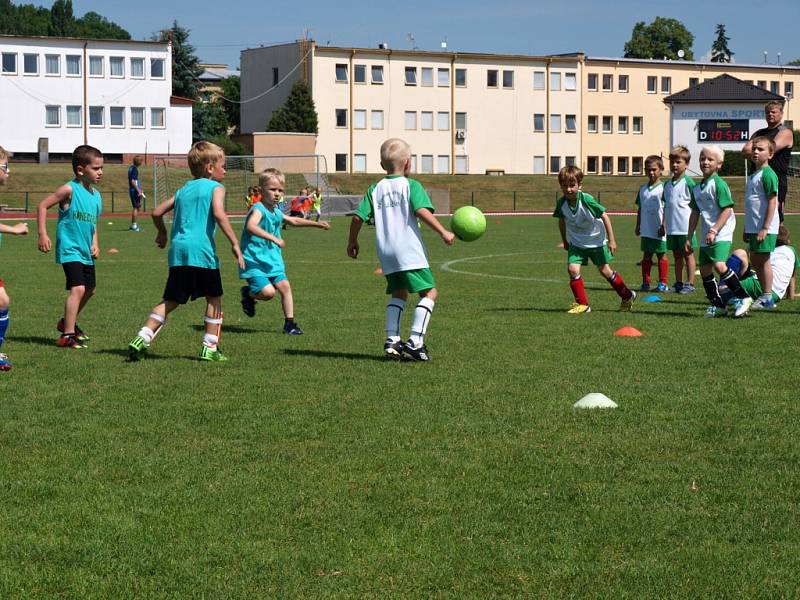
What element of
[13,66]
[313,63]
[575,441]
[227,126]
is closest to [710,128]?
[313,63]

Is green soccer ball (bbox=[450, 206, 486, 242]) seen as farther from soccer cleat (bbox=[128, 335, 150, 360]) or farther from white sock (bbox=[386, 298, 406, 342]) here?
soccer cleat (bbox=[128, 335, 150, 360])

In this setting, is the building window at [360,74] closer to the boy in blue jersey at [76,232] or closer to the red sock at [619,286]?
the red sock at [619,286]

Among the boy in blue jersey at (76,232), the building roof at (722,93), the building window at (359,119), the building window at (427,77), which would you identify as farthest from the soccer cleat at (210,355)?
the building window at (427,77)

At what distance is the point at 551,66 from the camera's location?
319 ft

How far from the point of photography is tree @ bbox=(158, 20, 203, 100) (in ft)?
321

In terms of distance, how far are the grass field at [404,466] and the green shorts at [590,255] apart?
191 centimetres

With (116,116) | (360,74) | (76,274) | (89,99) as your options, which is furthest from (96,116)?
(76,274)

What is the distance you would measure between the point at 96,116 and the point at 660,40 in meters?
66.1

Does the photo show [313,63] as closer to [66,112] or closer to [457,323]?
[66,112]

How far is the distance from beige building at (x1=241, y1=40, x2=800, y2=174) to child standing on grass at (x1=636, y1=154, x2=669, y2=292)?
67224 millimetres

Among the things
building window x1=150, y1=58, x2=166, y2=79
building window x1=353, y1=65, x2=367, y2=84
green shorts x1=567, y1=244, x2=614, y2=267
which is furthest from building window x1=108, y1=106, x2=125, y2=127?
green shorts x1=567, y1=244, x2=614, y2=267

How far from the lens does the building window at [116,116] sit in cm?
8612

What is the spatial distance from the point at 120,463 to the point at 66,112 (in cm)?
8256

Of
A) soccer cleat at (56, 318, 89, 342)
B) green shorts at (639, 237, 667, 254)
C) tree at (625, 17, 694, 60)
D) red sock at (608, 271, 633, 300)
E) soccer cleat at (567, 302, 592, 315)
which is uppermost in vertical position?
tree at (625, 17, 694, 60)
